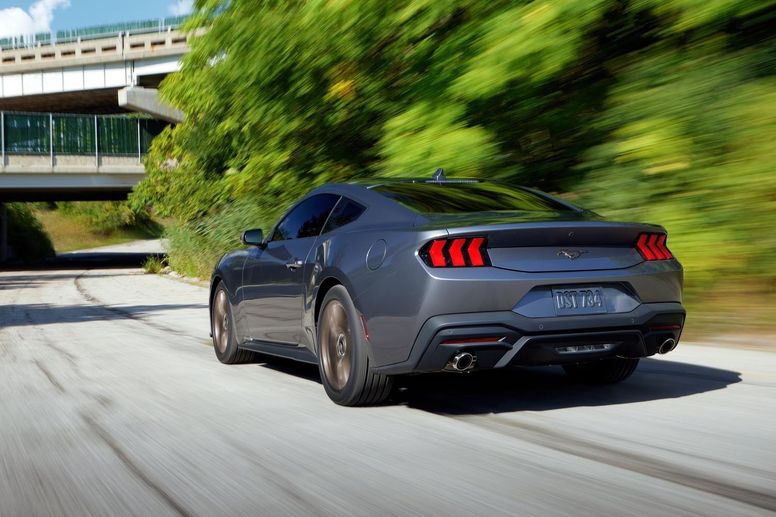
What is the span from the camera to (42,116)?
160 feet

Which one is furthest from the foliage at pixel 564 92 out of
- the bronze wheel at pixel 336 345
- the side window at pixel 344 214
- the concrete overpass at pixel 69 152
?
the concrete overpass at pixel 69 152

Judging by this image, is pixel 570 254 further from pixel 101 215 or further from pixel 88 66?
pixel 101 215

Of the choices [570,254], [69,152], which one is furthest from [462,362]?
[69,152]

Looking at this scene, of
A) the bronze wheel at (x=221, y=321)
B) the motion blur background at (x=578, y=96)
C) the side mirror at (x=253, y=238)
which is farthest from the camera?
the motion blur background at (x=578, y=96)

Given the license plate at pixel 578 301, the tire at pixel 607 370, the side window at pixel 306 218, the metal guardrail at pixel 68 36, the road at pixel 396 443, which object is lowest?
the road at pixel 396 443

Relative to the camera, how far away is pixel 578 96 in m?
11.0

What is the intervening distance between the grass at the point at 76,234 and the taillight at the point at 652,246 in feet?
277

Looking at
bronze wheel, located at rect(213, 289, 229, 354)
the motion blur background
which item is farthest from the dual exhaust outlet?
the motion blur background

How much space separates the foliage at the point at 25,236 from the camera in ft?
203

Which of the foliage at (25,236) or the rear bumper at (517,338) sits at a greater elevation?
the foliage at (25,236)

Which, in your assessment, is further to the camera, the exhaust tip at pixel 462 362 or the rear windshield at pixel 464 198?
the rear windshield at pixel 464 198

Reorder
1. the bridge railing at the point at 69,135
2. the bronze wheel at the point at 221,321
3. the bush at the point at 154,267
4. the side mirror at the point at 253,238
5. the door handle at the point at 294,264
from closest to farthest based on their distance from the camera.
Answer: the door handle at the point at 294,264 < the side mirror at the point at 253,238 < the bronze wheel at the point at 221,321 < the bush at the point at 154,267 < the bridge railing at the point at 69,135

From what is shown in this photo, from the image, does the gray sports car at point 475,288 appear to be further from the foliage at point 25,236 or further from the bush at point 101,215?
the bush at point 101,215

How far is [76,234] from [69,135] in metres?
45.6
